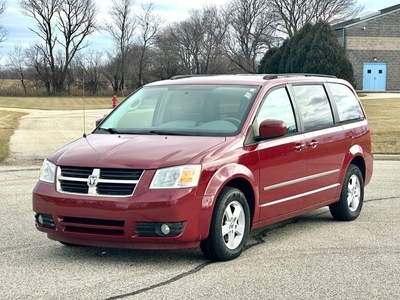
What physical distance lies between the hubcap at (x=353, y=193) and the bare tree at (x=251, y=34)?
2738 inches

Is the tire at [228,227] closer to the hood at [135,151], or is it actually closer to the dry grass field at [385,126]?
the hood at [135,151]

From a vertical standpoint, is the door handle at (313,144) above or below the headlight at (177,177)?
above

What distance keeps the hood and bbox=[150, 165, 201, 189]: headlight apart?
0.19ft

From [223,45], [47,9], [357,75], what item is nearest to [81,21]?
[47,9]

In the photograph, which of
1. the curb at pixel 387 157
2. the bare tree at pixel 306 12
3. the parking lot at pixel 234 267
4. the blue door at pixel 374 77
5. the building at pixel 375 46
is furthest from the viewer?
the bare tree at pixel 306 12

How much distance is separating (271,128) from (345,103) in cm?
247

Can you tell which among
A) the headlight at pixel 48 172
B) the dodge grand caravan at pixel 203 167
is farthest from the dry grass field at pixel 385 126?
the headlight at pixel 48 172

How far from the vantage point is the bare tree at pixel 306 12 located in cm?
7725

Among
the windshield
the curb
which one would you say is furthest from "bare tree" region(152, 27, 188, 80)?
the windshield

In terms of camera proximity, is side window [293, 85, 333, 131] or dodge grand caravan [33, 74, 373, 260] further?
side window [293, 85, 333, 131]

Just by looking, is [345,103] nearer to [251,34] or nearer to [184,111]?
[184,111]

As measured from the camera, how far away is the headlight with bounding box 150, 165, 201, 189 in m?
5.58

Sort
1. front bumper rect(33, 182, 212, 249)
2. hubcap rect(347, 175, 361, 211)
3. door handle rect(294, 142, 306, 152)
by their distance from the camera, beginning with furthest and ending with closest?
hubcap rect(347, 175, 361, 211) < door handle rect(294, 142, 306, 152) < front bumper rect(33, 182, 212, 249)

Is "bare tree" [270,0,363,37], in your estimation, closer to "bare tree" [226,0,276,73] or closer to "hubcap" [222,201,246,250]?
"bare tree" [226,0,276,73]
